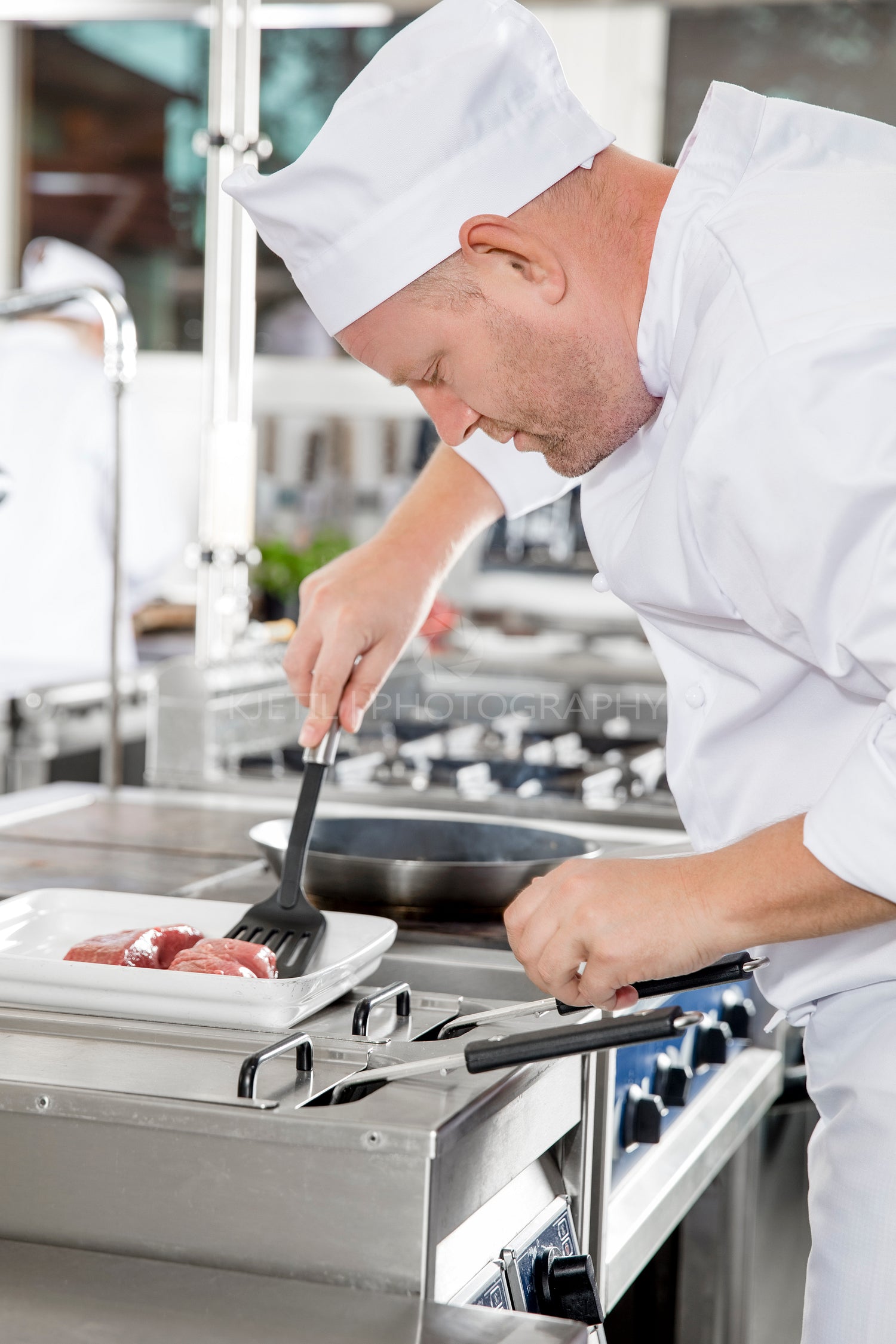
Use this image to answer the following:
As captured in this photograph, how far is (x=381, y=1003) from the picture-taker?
106 centimetres

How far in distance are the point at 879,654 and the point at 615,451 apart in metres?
0.39

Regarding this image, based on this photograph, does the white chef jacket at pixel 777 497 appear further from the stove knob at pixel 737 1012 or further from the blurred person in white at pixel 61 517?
the blurred person in white at pixel 61 517

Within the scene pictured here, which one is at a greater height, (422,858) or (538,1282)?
(422,858)

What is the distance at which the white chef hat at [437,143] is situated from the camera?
97 cm

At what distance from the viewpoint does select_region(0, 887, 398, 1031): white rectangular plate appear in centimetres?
98

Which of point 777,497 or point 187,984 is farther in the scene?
point 187,984

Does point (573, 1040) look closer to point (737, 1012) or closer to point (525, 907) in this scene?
point (525, 907)

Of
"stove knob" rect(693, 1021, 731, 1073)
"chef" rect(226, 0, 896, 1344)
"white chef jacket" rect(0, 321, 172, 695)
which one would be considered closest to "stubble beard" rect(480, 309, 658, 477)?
"chef" rect(226, 0, 896, 1344)

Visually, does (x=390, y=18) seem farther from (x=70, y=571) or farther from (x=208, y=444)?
(x=208, y=444)

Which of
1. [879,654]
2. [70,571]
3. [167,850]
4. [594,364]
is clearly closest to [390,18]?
[70,571]

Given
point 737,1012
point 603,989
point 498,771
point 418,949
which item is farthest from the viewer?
point 498,771

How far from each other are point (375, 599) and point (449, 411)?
0.33 metres

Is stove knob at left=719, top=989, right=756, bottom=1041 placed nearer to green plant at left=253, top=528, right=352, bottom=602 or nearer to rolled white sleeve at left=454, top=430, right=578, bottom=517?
rolled white sleeve at left=454, top=430, right=578, bottom=517

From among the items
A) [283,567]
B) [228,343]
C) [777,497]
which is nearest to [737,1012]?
[777,497]
